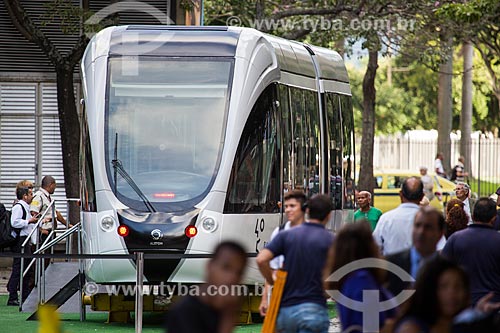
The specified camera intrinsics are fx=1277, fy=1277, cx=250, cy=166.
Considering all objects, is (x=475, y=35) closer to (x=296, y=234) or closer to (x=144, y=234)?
(x=144, y=234)

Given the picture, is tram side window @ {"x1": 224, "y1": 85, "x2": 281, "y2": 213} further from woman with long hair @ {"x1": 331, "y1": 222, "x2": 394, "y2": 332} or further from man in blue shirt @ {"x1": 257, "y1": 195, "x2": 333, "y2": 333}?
woman with long hair @ {"x1": 331, "y1": 222, "x2": 394, "y2": 332}

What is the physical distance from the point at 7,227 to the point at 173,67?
4.51m

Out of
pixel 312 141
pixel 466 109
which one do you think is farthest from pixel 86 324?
pixel 466 109

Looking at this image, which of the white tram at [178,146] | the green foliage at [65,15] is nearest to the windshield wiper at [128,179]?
the white tram at [178,146]

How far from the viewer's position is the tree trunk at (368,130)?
35188mm

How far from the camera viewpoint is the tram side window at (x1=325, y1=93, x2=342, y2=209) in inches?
774

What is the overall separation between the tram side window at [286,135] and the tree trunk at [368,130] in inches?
726

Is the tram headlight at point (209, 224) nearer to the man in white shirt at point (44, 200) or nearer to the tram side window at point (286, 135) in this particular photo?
the tram side window at point (286, 135)

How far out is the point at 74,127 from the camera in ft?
75.3

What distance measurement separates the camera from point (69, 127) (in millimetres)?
22891

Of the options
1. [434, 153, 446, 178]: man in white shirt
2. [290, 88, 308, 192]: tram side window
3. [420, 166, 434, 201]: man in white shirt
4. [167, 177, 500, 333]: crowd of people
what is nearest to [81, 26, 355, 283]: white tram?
[290, 88, 308, 192]: tram side window

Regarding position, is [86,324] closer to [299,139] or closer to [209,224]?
[209,224]

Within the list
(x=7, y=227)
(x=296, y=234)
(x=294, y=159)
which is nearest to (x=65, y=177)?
(x=7, y=227)

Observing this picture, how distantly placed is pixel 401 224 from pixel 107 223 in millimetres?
5443
